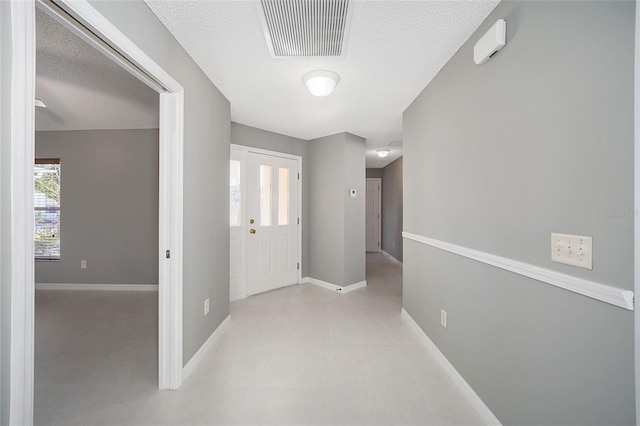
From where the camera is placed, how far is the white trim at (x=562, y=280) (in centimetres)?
82

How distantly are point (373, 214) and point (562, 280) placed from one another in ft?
21.1

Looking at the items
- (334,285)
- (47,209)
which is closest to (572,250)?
(334,285)

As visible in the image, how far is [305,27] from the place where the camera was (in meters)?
1.52

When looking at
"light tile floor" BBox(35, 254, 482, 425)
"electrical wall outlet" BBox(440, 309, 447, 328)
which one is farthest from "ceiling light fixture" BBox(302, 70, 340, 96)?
"light tile floor" BBox(35, 254, 482, 425)

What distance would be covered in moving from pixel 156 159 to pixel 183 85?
2.53 metres

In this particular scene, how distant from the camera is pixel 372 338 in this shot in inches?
94.0

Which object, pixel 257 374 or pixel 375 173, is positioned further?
pixel 375 173

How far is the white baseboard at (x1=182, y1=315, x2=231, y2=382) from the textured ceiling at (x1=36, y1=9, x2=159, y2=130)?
8.21ft

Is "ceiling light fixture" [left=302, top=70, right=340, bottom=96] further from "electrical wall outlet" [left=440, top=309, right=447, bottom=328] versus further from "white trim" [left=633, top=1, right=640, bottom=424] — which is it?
"electrical wall outlet" [left=440, top=309, right=447, bottom=328]

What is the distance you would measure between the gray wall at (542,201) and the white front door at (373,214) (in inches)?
214

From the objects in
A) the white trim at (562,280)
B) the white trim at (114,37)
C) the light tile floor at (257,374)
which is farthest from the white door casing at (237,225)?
the white trim at (562,280)

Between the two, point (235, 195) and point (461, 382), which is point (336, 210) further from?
point (461, 382)

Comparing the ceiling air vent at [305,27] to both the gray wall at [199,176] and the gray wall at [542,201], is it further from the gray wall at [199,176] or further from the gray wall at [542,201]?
the gray wall at [542,201]

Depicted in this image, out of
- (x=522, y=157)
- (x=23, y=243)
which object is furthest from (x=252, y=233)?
(x=522, y=157)
